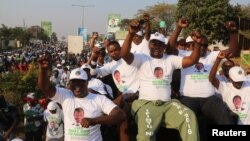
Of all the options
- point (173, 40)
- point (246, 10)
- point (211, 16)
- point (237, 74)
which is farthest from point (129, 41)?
point (246, 10)

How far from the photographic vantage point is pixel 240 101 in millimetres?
5406

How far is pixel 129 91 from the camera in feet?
19.1

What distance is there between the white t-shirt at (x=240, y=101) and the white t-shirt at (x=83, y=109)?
1750 millimetres

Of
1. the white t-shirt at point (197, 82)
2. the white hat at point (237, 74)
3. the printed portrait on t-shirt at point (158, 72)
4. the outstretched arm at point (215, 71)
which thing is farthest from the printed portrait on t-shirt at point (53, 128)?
the white hat at point (237, 74)

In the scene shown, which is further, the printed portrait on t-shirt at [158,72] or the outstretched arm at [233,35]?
the outstretched arm at [233,35]

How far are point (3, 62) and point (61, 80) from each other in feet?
33.7

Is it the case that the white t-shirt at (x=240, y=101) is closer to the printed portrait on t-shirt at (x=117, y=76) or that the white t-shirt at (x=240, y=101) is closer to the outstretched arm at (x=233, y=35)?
the outstretched arm at (x=233, y=35)

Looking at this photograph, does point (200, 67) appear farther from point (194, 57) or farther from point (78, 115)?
point (78, 115)

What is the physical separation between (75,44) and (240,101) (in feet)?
91.7

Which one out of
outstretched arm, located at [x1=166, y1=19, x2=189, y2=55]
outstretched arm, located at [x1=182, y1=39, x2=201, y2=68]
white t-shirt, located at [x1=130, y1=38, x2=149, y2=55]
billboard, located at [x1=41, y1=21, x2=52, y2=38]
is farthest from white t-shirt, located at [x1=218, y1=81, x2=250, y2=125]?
billboard, located at [x1=41, y1=21, x2=52, y2=38]

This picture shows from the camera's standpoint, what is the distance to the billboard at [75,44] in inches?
1268

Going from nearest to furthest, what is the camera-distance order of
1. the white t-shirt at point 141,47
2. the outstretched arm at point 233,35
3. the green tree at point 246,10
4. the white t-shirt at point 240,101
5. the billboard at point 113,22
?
the white t-shirt at point 240,101 → the outstretched arm at point 233,35 → the white t-shirt at point 141,47 → the billboard at point 113,22 → the green tree at point 246,10

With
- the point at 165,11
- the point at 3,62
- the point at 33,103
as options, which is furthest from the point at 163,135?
the point at 165,11

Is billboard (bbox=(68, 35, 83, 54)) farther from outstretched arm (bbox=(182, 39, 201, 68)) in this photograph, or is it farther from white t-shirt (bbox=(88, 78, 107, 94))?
outstretched arm (bbox=(182, 39, 201, 68))
